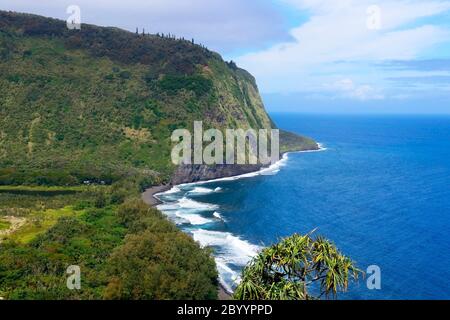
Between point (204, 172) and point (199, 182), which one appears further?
point (204, 172)

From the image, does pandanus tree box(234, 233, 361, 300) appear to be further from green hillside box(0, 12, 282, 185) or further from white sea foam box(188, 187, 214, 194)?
white sea foam box(188, 187, 214, 194)

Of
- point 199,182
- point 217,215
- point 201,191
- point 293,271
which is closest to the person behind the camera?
point 293,271

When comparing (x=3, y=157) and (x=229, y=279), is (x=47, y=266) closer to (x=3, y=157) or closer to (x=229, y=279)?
(x=229, y=279)

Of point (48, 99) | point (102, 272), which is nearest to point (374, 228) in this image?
point (102, 272)

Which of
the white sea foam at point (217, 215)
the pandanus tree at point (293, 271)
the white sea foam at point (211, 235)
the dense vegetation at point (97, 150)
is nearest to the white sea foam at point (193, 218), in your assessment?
the white sea foam at point (211, 235)

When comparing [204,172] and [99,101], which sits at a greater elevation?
[99,101]

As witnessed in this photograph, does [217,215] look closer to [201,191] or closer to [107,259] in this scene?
[201,191]

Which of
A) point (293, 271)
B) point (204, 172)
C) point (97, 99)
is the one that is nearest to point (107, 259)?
point (293, 271)
